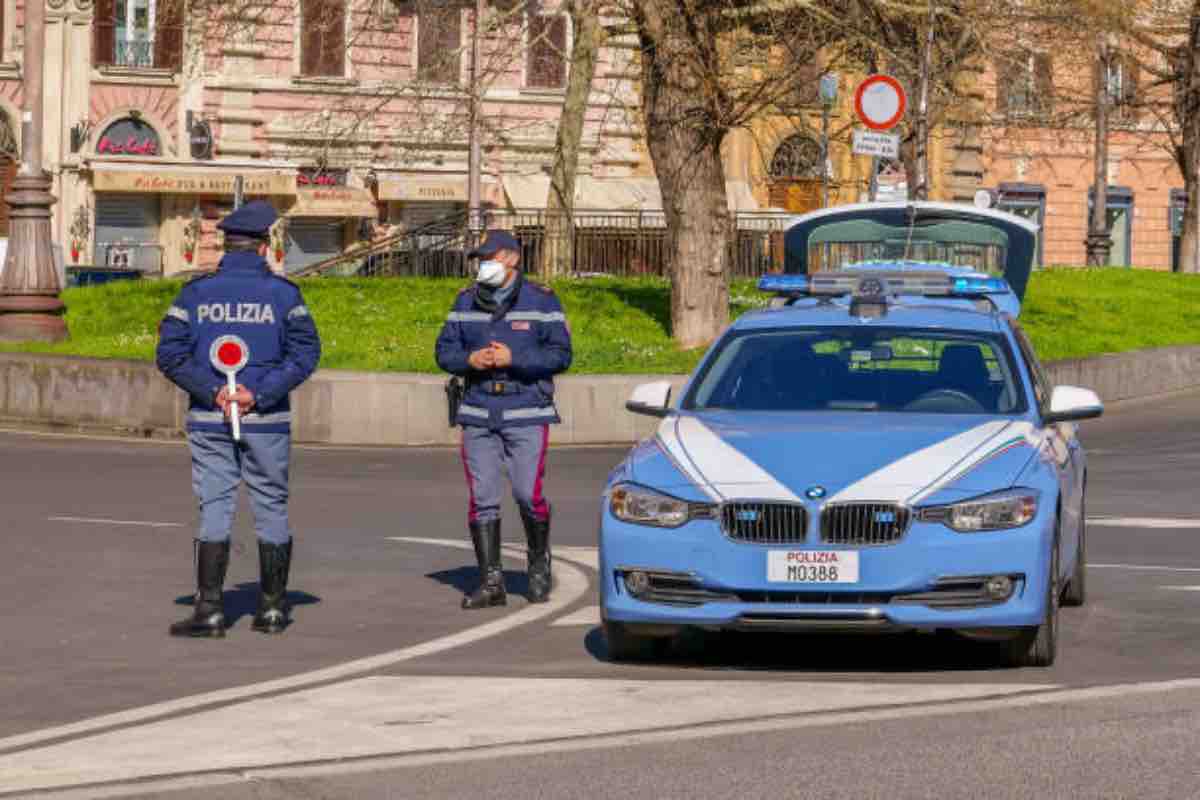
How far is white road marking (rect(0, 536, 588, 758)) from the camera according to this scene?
992 centimetres

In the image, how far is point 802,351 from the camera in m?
12.6

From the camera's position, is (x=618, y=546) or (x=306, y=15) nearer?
(x=618, y=546)

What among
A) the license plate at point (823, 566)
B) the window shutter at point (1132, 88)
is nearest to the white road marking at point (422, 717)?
the license plate at point (823, 566)

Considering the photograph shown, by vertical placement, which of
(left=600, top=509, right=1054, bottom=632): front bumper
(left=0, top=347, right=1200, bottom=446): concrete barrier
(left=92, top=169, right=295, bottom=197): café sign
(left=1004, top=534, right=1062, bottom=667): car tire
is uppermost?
(left=92, top=169, right=295, bottom=197): café sign

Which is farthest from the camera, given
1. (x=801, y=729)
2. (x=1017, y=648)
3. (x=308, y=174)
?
(x=308, y=174)

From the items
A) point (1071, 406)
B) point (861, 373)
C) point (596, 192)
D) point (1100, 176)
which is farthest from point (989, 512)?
point (1100, 176)

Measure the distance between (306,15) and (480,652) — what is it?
135ft

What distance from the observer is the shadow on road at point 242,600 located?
13.6 meters

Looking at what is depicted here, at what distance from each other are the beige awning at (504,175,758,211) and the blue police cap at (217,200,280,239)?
144 feet

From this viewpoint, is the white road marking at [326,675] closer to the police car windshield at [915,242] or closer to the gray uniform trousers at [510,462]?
the gray uniform trousers at [510,462]

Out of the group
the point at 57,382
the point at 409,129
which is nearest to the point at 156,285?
the point at 57,382

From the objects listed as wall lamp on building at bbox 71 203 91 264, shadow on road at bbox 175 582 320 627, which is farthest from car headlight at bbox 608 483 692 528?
wall lamp on building at bbox 71 203 91 264

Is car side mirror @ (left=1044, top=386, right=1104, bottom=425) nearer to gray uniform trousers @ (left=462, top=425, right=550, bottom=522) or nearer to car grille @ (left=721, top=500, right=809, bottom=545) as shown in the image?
car grille @ (left=721, top=500, right=809, bottom=545)

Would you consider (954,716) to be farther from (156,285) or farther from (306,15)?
(306,15)
